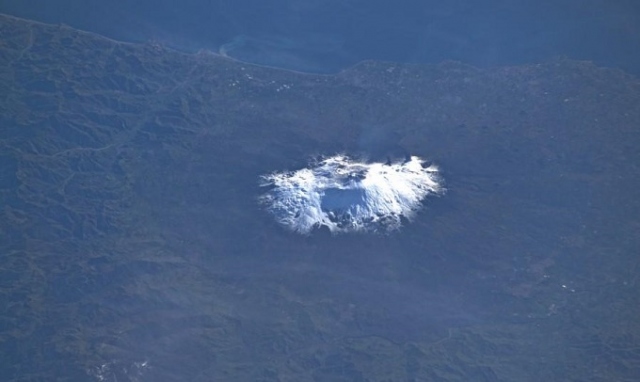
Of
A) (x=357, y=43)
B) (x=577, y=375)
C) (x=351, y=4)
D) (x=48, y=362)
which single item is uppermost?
(x=351, y=4)

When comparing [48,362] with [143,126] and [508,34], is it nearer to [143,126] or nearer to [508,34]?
[143,126]

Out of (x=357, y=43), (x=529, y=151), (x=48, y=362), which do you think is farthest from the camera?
(x=357, y=43)

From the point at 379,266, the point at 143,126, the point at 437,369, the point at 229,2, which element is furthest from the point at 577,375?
the point at 229,2
